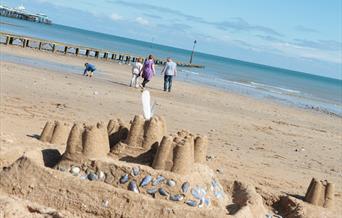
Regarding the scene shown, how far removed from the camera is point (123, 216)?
626cm

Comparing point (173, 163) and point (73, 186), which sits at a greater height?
point (173, 163)

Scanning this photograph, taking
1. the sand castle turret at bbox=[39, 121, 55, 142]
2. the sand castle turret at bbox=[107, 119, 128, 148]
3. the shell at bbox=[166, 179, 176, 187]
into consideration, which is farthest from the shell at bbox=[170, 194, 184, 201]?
the sand castle turret at bbox=[39, 121, 55, 142]

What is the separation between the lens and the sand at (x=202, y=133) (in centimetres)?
762

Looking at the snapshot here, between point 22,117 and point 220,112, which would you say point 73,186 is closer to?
point 22,117

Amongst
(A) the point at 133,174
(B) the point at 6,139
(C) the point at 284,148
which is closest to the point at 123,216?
(A) the point at 133,174

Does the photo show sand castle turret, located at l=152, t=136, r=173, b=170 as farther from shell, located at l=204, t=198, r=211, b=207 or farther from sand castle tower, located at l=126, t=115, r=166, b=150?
shell, located at l=204, t=198, r=211, b=207

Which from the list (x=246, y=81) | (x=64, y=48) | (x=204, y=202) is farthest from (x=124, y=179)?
(x=246, y=81)

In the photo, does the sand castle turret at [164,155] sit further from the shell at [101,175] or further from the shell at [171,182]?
the shell at [101,175]

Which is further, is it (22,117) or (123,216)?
(22,117)

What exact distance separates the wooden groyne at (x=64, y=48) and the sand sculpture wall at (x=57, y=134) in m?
16.1

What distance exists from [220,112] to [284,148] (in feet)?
19.6

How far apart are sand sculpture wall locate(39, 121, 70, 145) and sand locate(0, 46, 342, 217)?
3.5 inches

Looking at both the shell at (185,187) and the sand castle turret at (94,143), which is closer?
the shell at (185,187)

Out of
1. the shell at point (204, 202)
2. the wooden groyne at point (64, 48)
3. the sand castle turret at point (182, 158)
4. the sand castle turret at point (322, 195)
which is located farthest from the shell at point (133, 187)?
the wooden groyne at point (64, 48)
